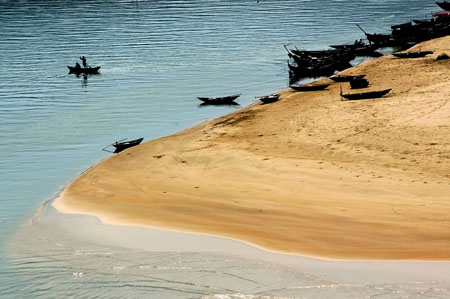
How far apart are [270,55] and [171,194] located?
107ft

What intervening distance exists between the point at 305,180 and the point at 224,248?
4577 millimetres

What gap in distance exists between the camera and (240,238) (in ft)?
56.5

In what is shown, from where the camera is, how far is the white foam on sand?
14.5 metres

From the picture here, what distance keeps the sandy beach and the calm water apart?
1.83 meters

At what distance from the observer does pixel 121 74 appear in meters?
47.8

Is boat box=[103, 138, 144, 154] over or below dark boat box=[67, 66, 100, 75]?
below


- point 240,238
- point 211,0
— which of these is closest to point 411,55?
point 240,238

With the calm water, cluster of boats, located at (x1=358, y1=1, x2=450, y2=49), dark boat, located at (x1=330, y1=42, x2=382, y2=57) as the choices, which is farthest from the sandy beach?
cluster of boats, located at (x1=358, y1=1, x2=450, y2=49)

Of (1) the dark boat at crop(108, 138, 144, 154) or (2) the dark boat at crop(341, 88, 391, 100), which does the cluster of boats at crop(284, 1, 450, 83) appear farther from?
(1) the dark boat at crop(108, 138, 144, 154)

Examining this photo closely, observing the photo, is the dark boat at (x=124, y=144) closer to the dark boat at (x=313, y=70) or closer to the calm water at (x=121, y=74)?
the calm water at (x=121, y=74)

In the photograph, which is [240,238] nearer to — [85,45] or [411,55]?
[411,55]

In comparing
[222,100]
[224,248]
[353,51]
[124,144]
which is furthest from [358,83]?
[224,248]

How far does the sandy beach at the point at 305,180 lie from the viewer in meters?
16.6

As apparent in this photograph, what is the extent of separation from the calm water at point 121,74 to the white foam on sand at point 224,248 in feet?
2.09
